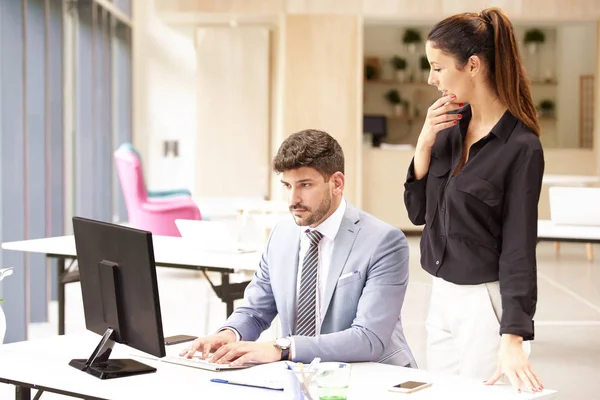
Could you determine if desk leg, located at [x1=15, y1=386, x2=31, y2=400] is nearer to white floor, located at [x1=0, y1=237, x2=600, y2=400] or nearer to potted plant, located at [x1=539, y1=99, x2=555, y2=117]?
white floor, located at [x1=0, y1=237, x2=600, y2=400]

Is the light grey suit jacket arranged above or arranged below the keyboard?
above

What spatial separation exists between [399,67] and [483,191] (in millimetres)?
12102

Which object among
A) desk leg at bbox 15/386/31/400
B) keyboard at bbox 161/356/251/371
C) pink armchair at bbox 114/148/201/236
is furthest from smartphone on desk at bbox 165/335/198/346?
pink armchair at bbox 114/148/201/236

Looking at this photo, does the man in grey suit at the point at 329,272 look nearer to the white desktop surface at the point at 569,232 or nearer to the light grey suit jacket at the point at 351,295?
the light grey suit jacket at the point at 351,295

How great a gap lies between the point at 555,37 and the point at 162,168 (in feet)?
22.5

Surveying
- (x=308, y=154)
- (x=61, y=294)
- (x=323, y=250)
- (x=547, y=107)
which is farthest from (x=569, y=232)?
(x=547, y=107)

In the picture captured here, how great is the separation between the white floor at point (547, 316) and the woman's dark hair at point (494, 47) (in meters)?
1.24

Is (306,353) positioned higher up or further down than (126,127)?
further down

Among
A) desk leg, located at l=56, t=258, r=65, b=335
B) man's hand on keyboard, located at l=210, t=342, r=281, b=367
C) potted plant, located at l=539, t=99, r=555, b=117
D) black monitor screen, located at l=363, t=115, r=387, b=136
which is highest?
potted plant, located at l=539, t=99, r=555, b=117

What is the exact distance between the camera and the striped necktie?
9.24ft

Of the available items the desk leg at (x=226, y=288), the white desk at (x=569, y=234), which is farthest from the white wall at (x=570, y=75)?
the desk leg at (x=226, y=288)

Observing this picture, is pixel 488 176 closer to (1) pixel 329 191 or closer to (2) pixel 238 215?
(1) pixel 329 191

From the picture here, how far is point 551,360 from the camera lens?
579 centimetres

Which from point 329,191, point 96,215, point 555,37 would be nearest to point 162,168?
point 96,215
